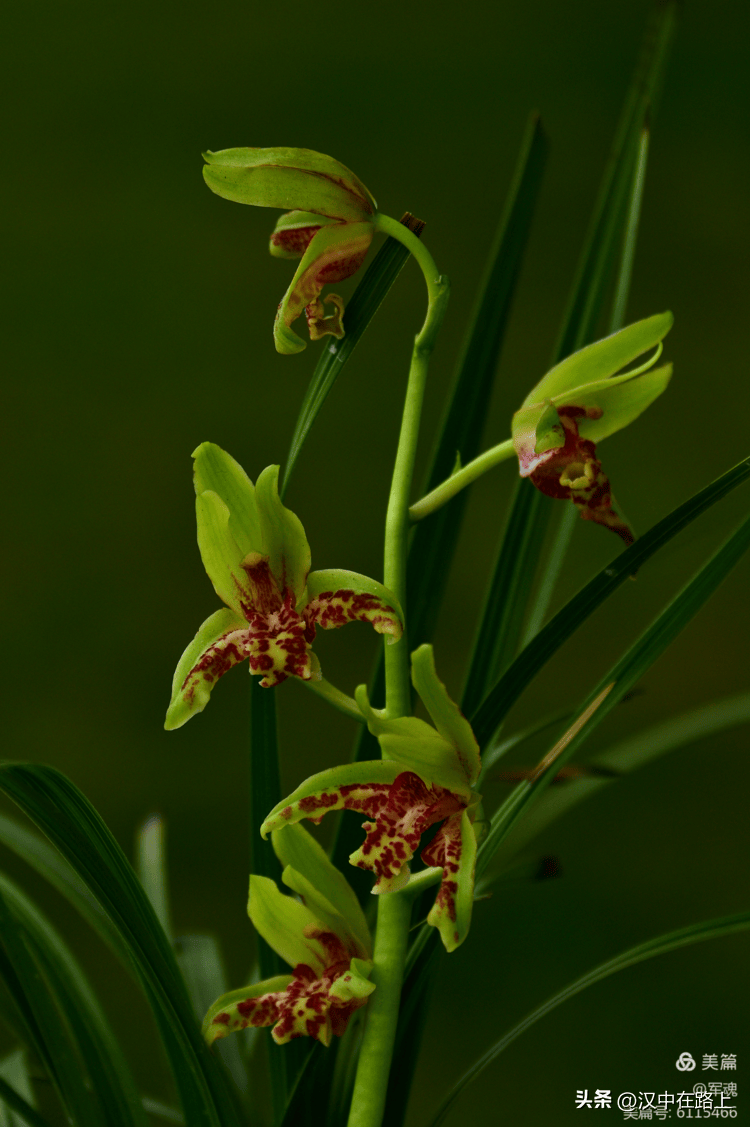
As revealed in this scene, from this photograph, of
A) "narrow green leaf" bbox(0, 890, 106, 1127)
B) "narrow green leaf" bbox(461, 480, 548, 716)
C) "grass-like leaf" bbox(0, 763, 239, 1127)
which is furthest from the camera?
"narrow green leaf" bbox(461, 480, 548, 716)

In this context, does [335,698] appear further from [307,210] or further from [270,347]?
[270,347]

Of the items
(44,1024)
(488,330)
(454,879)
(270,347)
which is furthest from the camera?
(270,347)

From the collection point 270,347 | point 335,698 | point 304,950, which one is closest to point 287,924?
point 304,950

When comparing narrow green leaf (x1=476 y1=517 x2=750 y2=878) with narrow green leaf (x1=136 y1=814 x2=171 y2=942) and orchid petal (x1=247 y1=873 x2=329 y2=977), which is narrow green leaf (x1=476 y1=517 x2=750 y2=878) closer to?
orchid petal (x1=247 y1=873 x2=329 y2=977)

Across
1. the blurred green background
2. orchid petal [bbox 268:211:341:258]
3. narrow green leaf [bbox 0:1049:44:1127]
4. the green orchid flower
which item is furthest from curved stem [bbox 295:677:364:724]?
the blurred green background

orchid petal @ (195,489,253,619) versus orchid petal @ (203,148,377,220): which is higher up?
orchid petal @ (203,148,377,220)

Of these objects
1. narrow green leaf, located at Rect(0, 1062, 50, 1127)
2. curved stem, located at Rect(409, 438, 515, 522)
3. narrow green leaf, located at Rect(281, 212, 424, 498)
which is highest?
narrow green leaf, located at Rect(281, 212, 424, 498)

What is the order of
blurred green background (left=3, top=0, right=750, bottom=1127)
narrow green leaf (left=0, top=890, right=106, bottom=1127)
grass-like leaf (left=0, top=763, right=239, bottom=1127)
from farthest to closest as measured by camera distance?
blurred green background (left=3, top=0, right=750, bottom=1127), narrow green leaf (left=0, top=890, right=106, bottom=1127), grass-like leaf (left=0, top=763, right=239, bottom=1127)
